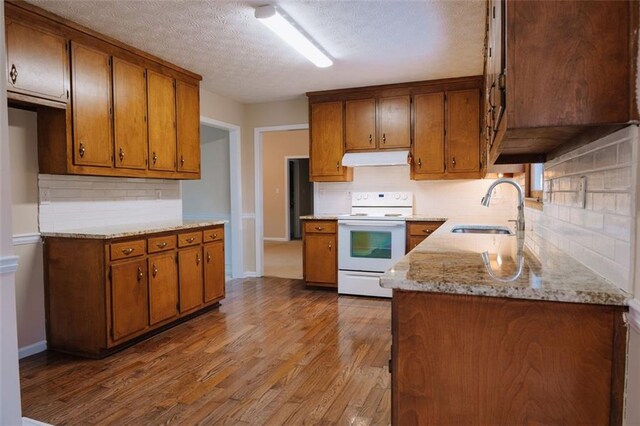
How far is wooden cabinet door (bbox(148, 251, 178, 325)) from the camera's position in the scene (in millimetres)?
3301

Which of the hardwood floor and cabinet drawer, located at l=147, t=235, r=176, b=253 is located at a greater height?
cabinet drawer, located at l=147, t=235, r=176, b=253

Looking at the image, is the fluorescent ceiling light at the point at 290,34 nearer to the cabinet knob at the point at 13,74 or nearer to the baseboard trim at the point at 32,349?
the cabinet knob at the point at 13,74

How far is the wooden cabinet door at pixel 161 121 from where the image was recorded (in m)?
3.76

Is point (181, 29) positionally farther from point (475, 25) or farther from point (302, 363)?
point (302, 363)

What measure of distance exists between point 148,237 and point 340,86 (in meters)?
2.74

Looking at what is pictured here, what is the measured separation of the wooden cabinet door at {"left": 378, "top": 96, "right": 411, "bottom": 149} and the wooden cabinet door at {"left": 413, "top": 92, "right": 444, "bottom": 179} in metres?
0.09

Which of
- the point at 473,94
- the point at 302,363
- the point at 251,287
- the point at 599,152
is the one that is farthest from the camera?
the point at 251,287

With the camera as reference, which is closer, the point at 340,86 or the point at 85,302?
the point at 85,302

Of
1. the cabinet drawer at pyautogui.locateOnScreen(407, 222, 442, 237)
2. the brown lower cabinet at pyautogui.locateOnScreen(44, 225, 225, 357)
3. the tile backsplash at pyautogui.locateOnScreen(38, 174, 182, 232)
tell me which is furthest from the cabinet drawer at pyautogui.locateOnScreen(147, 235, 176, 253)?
the cabinet drawer at pyautogui.locateOnScreen(407, 222, 442, 237)

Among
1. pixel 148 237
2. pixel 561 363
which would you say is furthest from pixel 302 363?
pixel 561 363

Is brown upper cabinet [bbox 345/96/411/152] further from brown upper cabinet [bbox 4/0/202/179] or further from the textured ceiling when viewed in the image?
brown upper cabinet [bbox 4/0/202/179]

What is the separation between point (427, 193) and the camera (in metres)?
4.97

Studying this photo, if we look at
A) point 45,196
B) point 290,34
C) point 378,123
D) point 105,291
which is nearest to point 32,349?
point 105,291

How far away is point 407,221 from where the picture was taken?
4473 millimetres
